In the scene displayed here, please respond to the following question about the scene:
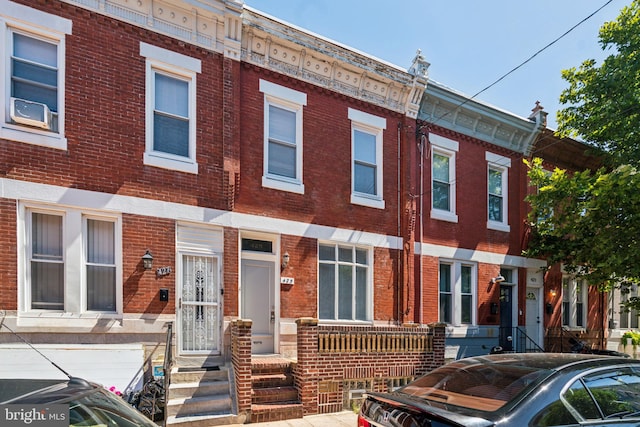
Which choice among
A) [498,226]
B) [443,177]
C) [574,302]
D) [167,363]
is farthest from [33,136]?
[574,302]

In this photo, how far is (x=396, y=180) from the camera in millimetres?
11477

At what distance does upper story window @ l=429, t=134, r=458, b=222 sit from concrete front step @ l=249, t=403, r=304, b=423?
6720 millimetres

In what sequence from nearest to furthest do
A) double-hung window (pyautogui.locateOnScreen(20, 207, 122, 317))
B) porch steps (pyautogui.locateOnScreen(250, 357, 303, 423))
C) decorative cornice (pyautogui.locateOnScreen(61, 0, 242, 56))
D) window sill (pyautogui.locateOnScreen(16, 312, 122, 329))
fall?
window sill (pyautogui.locateOnScreen(16, 312, 122, 329)) → double-hung window (pyautogui.locateOnScreen(20, 207, 122, 317)) → porch steps (pyautogui.locateOnScreen(250, 357, 303, 423)) → decorative cornice (pyautogui.locateOnScreen(61, 0, 242, 56))

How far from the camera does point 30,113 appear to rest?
7.17 m

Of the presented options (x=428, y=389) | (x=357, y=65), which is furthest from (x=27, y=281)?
(x=357, y=65)

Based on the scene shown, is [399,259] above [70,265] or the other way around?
the other way around

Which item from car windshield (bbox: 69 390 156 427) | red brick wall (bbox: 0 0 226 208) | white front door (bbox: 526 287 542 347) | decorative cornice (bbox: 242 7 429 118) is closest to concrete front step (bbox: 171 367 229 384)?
red brick wall (bbox: 0 0 226 208)

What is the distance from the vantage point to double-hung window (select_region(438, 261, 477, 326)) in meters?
12.2

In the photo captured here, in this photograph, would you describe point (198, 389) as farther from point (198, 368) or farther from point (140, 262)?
point (140, 262)

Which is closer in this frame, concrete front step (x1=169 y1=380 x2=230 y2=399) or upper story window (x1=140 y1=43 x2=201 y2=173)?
concrete front step (x1=169 y1=380 x2=230 y2=399)

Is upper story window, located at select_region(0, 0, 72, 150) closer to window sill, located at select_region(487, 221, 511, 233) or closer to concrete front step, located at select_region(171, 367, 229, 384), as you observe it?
concrete front step, located at select_region(171, 367, 229, 384)

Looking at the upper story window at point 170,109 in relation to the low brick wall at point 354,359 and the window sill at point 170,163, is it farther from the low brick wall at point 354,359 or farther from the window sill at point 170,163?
the low brick wall at point 354,359

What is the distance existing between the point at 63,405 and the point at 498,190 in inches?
536

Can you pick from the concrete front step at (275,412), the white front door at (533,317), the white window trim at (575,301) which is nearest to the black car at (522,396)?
the concrete front step at (275,412)
